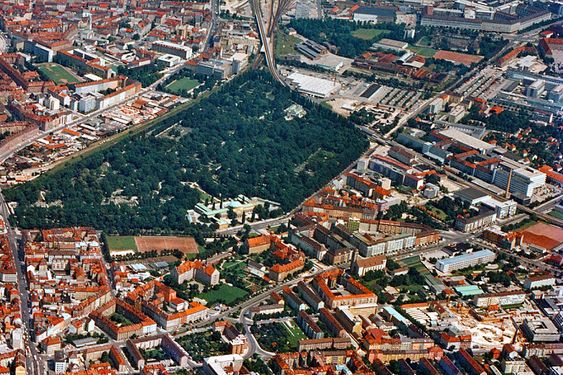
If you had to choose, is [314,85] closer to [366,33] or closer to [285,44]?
[285,44]

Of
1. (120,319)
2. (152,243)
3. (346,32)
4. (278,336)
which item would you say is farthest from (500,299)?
(346,32)

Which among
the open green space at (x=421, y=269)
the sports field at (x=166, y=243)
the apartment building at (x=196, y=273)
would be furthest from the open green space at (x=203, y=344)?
the open green space at (x=421, y=269)

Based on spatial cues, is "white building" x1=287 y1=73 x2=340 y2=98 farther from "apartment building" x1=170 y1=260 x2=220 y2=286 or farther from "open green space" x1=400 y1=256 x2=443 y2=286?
"apartment building" x1=170 y1=260 x2=220 y2=286

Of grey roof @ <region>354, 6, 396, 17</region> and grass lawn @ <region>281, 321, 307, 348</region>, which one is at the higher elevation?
grey roof @ <region>354, 6, 396, 17</region>

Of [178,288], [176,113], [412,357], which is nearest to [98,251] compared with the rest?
[178,288]

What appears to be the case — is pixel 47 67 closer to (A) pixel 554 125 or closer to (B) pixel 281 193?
(B) pixel 281 193

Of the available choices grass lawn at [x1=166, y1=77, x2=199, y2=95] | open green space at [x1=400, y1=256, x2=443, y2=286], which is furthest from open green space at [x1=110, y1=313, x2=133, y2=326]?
grass lawn at [x1=166, y1=77, x2=199, y2=95]
